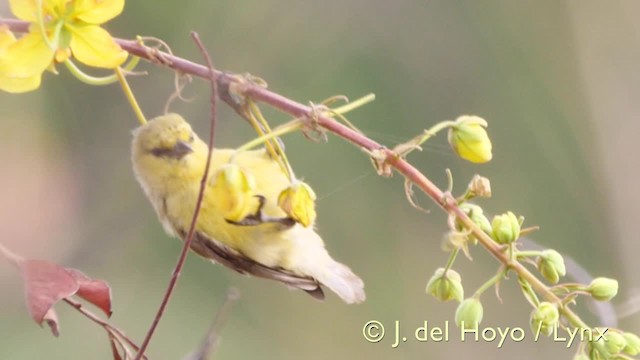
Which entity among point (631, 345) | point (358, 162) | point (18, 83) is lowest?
point (18, 83)

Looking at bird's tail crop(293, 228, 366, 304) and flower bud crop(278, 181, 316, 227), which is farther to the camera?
bird's tail crop(293, 228, 366, 304)

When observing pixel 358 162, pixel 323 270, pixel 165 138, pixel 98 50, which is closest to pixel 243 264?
pixel 323 270

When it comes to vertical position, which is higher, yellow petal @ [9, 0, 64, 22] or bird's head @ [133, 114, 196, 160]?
bird's head @ [133, 114, 196, 160]

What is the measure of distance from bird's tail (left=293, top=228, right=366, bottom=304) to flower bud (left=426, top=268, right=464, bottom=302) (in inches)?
14.8

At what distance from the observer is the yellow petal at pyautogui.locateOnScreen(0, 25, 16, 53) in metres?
0.75

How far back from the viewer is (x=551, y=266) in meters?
0.77

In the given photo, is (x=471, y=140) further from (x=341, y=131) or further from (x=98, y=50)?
(x=98, y=50)

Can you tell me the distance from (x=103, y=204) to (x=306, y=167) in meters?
0.61

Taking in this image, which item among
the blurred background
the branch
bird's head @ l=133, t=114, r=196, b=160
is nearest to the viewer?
the branch

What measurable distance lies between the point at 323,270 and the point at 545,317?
0.50 m

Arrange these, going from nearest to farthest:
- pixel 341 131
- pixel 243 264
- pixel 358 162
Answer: pixel 341 131, pixel 243 264, pixel 358 162

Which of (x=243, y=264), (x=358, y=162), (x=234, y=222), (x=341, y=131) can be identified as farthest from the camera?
(x=358, y=162)

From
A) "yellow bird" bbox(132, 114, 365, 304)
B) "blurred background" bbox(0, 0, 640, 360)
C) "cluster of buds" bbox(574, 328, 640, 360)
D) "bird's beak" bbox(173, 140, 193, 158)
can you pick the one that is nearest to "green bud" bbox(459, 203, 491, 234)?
"cluster of buds" bbox(574, 328, 640, 360)

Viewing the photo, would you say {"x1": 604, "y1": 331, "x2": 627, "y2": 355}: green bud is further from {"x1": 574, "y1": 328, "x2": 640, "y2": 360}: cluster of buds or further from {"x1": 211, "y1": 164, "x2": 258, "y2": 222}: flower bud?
{"x1": 211, "y1": 164, "x2": 258, "y2": 222}: flower bud
